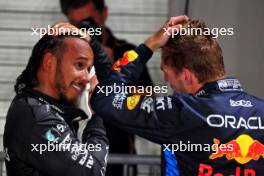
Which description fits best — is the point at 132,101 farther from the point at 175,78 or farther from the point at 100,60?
the point at 100,60

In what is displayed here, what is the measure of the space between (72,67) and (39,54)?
170mm

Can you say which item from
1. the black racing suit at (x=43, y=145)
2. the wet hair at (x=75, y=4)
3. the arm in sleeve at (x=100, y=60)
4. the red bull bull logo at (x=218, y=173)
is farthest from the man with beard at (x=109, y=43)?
the red bull bull logo at (x=218, y=173)

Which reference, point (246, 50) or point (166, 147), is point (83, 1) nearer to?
point (246, 50)

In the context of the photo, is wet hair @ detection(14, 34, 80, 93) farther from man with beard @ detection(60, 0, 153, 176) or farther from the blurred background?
the blurred background

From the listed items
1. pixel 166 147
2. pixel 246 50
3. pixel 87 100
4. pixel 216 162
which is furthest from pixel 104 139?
pixel 246 50

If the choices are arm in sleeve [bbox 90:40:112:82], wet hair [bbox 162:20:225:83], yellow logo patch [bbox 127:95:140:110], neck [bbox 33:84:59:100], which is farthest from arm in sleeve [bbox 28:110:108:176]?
wet hair [bbox 162:20:225:83]

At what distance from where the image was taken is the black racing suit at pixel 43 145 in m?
2.90

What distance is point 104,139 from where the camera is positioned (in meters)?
3.14

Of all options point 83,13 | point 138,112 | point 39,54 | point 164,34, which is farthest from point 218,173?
point 83,13

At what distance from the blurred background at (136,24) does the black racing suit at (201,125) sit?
2.05 meters

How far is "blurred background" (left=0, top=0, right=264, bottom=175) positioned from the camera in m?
4.85

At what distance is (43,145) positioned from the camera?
2.89 metres

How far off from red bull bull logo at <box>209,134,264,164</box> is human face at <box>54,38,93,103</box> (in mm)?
762

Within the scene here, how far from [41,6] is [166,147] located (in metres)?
2.78
